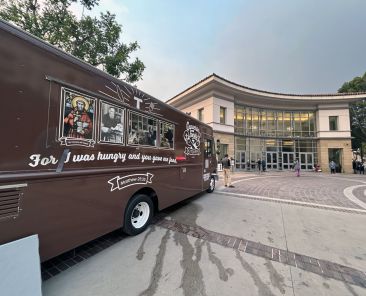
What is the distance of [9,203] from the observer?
6.85ft

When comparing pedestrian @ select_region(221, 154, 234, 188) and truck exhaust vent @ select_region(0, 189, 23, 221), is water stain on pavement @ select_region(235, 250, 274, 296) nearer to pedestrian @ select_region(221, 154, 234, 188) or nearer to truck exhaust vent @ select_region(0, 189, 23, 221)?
truck exhaust vent @ select_region(0, 189, 23, 221)

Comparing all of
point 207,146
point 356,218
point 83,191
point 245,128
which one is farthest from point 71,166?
point 245,128

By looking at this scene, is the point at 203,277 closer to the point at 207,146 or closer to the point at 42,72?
the point at 42,72

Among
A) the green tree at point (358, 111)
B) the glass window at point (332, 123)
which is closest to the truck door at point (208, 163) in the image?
the glass window at point (332, 123)

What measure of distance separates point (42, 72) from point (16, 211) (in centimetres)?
171

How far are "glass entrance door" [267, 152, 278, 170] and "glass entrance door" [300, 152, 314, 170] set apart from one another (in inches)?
155

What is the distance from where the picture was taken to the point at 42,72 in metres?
2.43

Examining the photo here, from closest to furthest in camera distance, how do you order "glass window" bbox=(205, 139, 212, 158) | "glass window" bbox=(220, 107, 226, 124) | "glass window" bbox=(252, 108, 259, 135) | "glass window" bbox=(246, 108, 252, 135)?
"glass window" bbox=(205, 139, 212, 158) → "glass window" bbox=(220, 107, 226, 124) → "glass window" bbox=(246, 108, 252, 135) → "glass window" bbox=(252, 108, 259, 135)

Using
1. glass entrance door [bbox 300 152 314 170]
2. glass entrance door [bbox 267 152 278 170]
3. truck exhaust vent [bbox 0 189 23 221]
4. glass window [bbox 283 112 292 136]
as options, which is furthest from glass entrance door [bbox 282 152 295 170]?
truck exhaust vent [bbox 0 189 23 221]

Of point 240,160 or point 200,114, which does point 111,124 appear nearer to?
point 200,114

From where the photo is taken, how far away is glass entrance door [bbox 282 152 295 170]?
26.4 meters

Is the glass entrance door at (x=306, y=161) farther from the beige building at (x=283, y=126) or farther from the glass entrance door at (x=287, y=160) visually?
the glass entrance door at (x=287, y=160)

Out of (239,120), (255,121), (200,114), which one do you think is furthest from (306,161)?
(200,114)

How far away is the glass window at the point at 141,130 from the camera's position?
3855mm
